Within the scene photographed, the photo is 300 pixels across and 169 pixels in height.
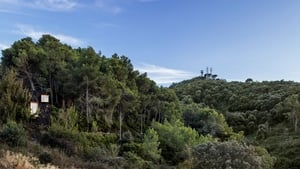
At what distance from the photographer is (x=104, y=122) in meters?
32.4

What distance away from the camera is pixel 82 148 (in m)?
23.5

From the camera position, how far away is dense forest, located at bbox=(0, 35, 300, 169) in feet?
61.5

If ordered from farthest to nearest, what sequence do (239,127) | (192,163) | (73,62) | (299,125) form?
(239,127)
(299,125)
(73,62)
(192,163)

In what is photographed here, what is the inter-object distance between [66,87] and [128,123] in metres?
7.99

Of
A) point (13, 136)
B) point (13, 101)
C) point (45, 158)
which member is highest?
point (13, 101)

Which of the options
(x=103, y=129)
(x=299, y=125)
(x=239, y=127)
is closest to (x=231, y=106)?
(x=239, y=127)

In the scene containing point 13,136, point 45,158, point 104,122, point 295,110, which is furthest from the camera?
point 295,110

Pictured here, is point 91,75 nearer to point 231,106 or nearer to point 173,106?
point 173,106

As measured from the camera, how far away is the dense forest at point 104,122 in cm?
1875

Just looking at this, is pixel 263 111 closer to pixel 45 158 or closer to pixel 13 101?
pixel 13 101

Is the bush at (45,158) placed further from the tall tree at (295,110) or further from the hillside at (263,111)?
the tall tree at (295,110)

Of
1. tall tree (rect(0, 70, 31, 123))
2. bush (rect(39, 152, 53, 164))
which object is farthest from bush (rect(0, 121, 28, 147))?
tall tree (rect(0, 70, 31, 123))

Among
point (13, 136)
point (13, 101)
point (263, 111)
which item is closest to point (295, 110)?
point (263, 111)

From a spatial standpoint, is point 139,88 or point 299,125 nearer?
point 139,88
